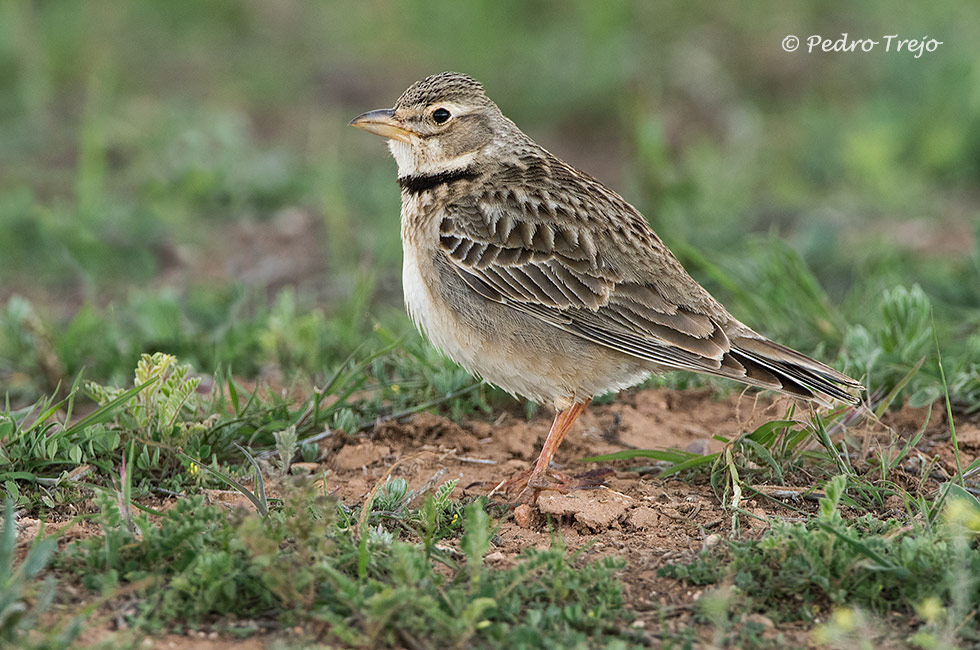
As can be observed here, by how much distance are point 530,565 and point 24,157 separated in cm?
832

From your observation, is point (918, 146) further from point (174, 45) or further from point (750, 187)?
point (174, 45)

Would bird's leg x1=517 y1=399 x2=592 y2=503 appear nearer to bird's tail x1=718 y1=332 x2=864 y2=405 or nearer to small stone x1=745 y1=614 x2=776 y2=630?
bird's tail x1=718 y1=332 x2=864 y2=405

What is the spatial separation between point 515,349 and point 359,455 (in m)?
0.88

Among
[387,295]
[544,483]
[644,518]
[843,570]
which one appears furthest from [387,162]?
[843,570]

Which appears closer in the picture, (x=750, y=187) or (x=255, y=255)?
(x=255, y=255)

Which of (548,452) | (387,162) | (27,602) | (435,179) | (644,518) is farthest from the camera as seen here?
(387,162)

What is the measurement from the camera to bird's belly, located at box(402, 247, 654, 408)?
5.29 metres

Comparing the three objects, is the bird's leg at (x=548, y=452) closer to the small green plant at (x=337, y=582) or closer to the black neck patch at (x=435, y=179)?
the small green plant at (x=337, y=582)

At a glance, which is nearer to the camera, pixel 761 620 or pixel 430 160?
pixel 761 620

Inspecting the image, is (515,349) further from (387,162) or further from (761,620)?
(387,162)

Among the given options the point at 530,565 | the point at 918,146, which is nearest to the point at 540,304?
the point at 530,565

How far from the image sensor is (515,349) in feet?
17.4

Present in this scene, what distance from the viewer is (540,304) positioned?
5.38 meters

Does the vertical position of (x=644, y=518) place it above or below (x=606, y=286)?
below
